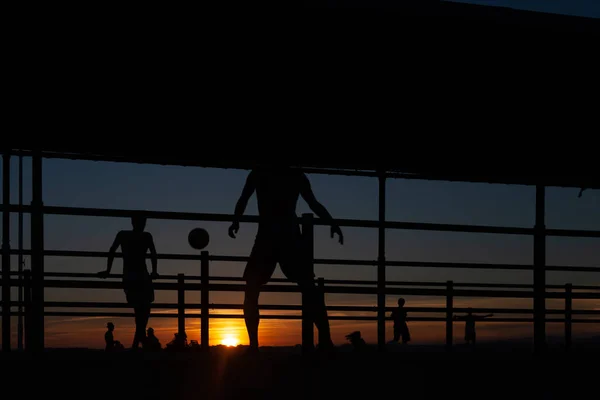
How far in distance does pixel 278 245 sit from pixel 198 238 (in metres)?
2.74

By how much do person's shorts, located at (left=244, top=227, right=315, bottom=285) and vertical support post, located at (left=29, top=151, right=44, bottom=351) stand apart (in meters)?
1.45

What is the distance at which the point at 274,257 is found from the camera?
538cm

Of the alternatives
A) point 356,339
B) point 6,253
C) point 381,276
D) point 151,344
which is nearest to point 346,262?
point 381,276

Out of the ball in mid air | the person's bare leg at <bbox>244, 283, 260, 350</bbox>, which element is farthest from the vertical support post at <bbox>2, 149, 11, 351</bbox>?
the ball in mid air

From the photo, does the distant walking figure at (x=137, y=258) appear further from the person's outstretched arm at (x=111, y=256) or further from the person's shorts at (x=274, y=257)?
the person's shorts at (x=274, y=257)

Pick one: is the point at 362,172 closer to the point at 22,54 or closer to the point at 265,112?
the point at 265,112

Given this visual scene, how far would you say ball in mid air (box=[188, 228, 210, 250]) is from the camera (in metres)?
7.91

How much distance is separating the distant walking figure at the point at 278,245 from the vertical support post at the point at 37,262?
4.46ft

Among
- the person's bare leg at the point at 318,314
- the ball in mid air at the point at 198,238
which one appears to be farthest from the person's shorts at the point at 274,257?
the ball in mid air at the point at 198,238

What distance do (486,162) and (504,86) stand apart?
7.40ft

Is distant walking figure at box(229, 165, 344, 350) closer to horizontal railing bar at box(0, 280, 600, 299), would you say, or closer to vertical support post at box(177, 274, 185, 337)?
horizontal railing bar at box(0, 280, 600, 299)

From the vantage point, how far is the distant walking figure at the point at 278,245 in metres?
5.38

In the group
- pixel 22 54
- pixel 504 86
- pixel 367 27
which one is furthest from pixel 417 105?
pixel 22 54

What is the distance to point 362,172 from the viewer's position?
278 inches
